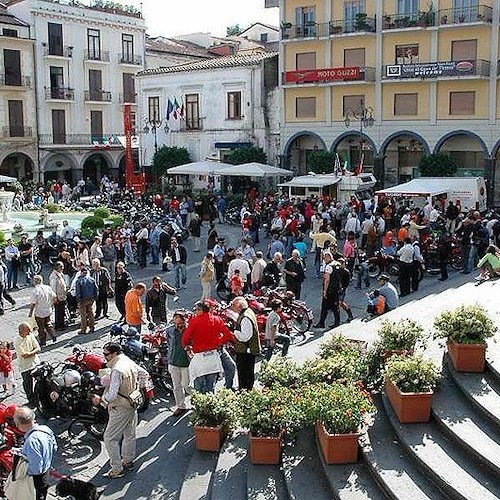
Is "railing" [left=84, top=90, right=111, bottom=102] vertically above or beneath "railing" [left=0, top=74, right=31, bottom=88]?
beneath

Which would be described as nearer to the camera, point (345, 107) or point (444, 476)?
point (444, 476)

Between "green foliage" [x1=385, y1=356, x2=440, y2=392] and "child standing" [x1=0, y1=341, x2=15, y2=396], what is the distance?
600 centimetres

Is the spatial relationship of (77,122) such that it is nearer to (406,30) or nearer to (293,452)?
(406,30)

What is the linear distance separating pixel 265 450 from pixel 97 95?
42641 mm

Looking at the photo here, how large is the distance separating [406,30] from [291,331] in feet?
76.1

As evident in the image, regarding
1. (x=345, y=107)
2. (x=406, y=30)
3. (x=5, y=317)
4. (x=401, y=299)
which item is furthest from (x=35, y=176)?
(x=401, y=299)

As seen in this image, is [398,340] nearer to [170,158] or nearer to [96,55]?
[170,158]

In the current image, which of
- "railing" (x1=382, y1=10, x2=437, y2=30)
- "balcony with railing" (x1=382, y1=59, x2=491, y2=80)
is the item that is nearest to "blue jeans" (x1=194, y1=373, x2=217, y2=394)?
"balcony with railing" (x1=382, y1=59, x2=491, y2=80)

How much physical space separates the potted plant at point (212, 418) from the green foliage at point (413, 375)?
6.39 feet

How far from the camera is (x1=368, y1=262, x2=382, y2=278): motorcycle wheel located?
19609 mm

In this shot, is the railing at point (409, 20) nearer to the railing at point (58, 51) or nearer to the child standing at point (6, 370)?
the railing at point (58, 51)

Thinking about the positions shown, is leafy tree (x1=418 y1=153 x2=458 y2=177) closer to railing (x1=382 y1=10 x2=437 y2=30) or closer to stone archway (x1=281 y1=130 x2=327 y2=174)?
railing (x1=382 y1=10 x2=437 y2=30)

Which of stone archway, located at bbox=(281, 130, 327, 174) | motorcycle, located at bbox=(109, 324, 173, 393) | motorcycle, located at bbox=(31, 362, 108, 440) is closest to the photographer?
motorcycle, located at bbox=(31, 362, 108, 440)

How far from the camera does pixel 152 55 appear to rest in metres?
51.2
